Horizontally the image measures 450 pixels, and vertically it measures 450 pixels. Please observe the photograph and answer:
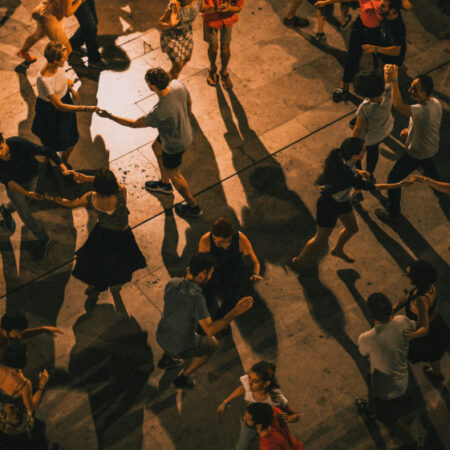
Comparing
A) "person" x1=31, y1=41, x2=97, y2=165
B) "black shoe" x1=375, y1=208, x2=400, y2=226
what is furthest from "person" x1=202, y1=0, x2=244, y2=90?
"black shoe" x1=375, y1=208, x2=400, y2=226

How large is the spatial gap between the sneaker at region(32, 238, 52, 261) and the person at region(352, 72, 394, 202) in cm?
337

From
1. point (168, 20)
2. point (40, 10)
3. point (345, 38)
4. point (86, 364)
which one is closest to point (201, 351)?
point (86, 364)

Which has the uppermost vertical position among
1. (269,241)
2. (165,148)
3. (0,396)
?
(165,148)

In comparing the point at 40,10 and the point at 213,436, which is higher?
the point at 40,10

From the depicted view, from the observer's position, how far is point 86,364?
18.7ft

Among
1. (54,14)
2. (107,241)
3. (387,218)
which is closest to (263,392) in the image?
(107,241)

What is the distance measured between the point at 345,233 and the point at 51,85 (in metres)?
3.39

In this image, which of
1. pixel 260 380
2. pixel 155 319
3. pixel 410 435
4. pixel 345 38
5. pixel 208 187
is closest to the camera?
pixel 260 380

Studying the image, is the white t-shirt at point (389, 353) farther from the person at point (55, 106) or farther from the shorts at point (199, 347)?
the person at point (55, 106)

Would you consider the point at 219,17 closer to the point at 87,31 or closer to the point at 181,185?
the point at 87,31

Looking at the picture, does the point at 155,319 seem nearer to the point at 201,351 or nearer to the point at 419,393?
the point at 201,351

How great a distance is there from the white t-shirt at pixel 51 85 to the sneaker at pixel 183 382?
3166 millimetres

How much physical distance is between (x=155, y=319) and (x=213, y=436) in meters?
1.31

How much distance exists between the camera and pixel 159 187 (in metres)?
6.98
